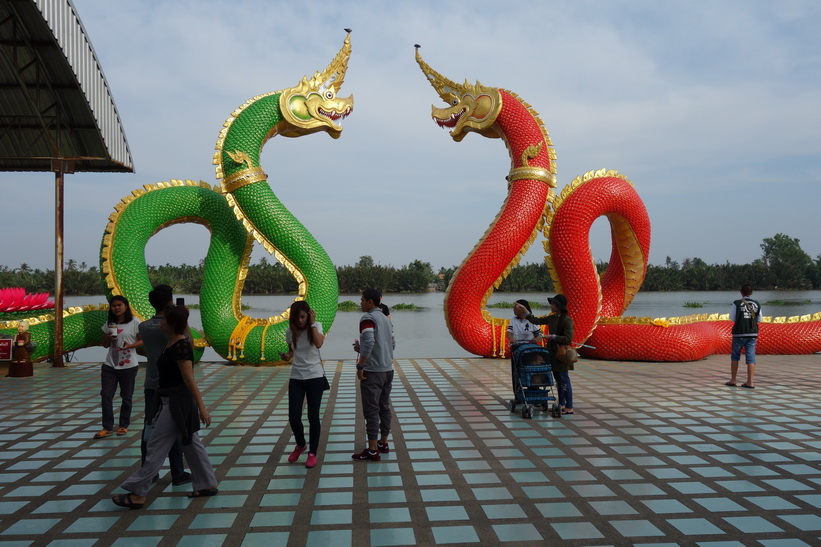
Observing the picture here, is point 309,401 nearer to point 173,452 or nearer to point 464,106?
point 173,452

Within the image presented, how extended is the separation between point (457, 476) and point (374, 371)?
2.89 ft

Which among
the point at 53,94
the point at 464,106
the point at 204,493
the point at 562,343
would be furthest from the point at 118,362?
the point at 464,106

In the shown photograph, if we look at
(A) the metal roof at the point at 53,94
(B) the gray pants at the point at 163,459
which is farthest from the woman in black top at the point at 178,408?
(A) the metal roof at the point at 53,94

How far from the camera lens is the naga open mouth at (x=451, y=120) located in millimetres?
9727

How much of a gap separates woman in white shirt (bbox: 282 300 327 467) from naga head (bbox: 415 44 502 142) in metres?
6.26

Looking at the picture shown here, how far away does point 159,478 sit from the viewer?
380 cm

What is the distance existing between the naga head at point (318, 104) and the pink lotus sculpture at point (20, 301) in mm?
4653

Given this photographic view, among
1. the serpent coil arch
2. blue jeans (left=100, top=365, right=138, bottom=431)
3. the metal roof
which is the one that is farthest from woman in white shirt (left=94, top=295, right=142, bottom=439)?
the serpent coil arch

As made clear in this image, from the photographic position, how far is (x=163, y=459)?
3383 mm

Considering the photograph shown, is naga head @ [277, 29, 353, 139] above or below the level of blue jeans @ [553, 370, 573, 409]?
above

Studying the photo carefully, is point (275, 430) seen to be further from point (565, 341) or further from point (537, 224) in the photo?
point (537, 224)

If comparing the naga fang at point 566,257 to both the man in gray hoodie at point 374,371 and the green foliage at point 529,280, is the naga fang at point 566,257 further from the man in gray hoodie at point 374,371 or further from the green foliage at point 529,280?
the green foliage at point 529,280

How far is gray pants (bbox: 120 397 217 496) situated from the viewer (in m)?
3.29

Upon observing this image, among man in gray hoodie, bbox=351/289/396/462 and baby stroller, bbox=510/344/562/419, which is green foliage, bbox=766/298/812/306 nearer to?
baby stroller, bbox=510/344/562/419
